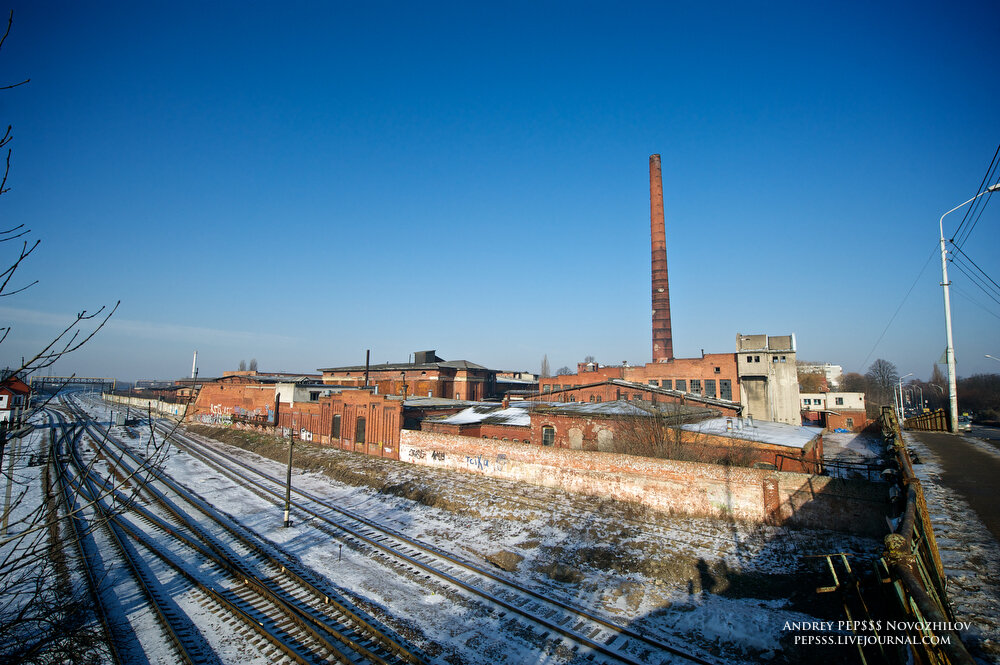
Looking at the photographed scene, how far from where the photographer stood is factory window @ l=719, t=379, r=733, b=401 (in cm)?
4172

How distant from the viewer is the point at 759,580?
41.8ft

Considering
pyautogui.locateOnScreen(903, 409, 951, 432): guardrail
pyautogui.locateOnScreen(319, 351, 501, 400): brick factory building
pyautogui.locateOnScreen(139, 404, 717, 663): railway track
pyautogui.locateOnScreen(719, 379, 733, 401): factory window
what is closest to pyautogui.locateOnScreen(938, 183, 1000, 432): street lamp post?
pyautogui.locateOnScreen(903, 409, 951, 432): guardrail

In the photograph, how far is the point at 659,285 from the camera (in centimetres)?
4497

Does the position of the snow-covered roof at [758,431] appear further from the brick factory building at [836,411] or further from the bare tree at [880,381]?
the bare tree at [880,381]

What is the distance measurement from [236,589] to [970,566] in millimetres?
16532

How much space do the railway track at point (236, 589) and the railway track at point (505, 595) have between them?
230cm

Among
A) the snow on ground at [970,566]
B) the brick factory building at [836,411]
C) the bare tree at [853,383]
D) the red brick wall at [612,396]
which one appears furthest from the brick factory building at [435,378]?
the bare tree at [853,383]

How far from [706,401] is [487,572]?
2467 cm

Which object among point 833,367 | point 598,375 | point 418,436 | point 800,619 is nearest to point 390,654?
point 800,619

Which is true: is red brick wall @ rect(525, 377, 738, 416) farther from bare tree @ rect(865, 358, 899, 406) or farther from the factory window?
bare tree @ rect(865, 358, 899, 406)

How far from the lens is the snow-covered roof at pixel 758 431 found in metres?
21.0

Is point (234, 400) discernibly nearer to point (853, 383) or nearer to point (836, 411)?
point (836, 411)

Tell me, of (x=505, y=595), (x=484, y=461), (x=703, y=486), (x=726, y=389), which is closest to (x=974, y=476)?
(x=703, y=486)

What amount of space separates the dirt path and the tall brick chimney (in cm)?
2394
